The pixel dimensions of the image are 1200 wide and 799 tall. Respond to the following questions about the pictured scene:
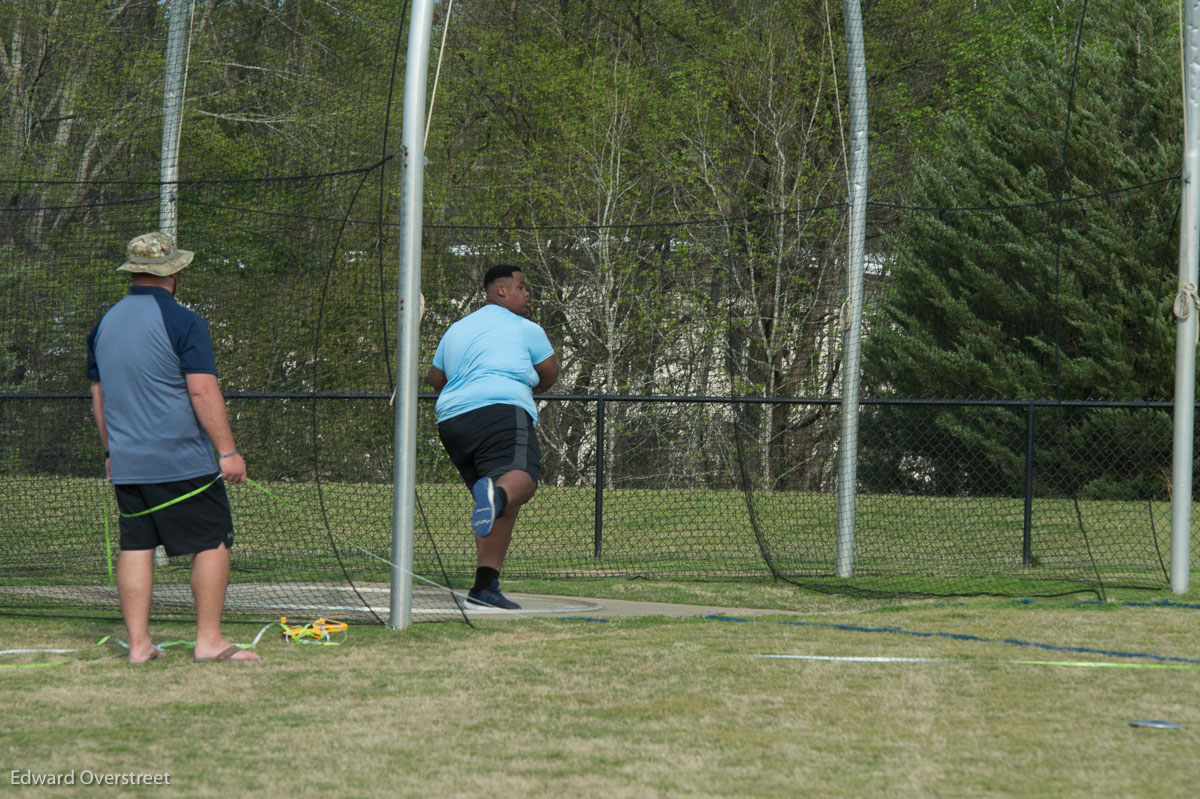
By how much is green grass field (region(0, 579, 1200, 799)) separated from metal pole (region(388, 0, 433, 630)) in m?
0.31

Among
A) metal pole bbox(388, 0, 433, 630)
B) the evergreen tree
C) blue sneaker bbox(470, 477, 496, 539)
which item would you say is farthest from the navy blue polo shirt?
the evergreen tree

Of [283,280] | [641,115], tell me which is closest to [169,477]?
[283,280]

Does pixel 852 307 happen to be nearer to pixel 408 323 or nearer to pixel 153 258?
pixel 408 323

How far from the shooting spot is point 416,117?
205 inches

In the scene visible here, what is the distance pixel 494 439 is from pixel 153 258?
179cm

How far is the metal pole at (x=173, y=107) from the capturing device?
24.3 ft

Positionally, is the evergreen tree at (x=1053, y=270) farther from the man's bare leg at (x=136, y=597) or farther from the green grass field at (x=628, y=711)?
the man's bare leg at (x=136, y=597)

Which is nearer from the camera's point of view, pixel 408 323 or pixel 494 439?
pixel 408 323

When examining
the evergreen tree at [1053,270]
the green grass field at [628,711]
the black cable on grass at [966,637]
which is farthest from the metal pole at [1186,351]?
the evergreen tree at [1053,270]

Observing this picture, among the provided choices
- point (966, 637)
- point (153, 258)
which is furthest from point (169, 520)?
point (966, 637)

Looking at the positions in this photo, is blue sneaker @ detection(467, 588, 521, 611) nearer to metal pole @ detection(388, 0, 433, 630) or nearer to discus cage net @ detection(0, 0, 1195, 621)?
discus cage net @ detection(0, 0, 1195, 621)

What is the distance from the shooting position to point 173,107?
843 centimetres

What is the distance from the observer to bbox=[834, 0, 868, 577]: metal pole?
24.2 feet

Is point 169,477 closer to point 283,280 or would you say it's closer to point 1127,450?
point 283,280
